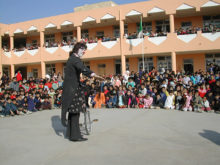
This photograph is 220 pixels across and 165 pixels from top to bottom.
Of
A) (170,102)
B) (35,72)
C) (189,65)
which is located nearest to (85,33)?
(35,72)

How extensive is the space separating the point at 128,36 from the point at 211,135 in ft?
54.9

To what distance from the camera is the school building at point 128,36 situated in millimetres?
18828

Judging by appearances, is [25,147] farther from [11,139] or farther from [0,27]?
[0,27]

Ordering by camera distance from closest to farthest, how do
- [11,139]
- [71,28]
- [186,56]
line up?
1. [11,139]
2. [186,56]
3. [71,28]

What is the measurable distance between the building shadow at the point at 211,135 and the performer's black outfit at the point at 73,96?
2.58 m

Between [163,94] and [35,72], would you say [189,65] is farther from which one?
[35,72]

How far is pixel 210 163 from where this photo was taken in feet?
10.4

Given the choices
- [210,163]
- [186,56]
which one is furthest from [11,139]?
[186,56]

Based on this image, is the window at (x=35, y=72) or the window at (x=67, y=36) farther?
the window at (x=35, y=72)

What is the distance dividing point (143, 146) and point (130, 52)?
55.9 feet

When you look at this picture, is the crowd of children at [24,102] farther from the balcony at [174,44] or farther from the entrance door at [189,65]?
the entrance door at [189,65]

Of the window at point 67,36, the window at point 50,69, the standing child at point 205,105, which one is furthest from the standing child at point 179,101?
the window at point 50,69

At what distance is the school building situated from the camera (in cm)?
1883

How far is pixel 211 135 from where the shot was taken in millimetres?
4836
